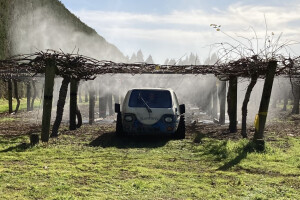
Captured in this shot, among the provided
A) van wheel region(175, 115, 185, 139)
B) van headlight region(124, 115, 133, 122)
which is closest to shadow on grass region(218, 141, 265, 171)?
van wheel region(175, 115, 185, 139)

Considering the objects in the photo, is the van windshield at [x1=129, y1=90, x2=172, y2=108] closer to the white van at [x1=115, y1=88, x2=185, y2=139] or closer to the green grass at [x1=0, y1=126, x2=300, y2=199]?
the white van at [x1=115, y1=88, x2=185, y2=139]

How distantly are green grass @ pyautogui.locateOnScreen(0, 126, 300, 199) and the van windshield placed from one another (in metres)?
1.33

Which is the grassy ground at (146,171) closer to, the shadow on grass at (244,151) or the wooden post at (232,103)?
the shadow on grass at (244,151)

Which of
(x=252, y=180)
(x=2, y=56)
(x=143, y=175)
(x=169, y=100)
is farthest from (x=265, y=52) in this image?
(x=2, y=56)

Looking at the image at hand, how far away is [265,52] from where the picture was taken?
417 inches

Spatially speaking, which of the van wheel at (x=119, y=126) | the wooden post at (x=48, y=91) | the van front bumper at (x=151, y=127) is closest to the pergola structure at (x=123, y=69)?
the wooden post at (x=48, y=91)

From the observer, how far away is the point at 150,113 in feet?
37.9

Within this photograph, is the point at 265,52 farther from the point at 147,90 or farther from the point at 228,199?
the point at 228,199

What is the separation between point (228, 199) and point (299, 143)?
718 centimetres

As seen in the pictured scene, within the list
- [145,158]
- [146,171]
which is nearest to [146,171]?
[146,171]

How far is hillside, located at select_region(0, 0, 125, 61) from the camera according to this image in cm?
3200

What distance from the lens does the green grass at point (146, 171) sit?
600 cm

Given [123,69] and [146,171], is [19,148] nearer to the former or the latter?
[146,171]

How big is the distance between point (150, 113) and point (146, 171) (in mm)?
4224
